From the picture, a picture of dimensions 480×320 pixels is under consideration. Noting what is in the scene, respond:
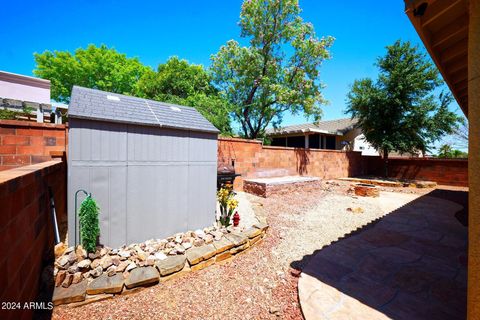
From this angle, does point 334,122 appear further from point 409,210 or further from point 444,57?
point 444,57

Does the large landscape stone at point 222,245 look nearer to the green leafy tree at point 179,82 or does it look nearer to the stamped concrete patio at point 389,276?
the stamped concrete patio at point 389,276

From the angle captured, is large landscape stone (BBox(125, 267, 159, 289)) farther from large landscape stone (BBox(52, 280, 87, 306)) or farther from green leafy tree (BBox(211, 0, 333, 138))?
green leafy tree (BBox(211, 0, 333, 138))

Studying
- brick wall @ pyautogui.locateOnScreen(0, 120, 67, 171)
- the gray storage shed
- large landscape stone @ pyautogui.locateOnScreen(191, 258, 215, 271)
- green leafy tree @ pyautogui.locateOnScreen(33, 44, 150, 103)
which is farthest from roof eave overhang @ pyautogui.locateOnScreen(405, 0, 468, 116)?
green leafy tree @ pyautogui.locateOnScreen(33, 44, 150, 103)

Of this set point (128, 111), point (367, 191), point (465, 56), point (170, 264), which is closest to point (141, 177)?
point (128, 111)

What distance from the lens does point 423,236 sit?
14.4ft

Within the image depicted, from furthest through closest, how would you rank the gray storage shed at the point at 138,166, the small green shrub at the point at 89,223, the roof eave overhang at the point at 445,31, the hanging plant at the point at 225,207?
the hanging plant at the point at 225,207
the gray storage shed at the point at 138,166
the small green shrub at the point at 89,223
the roof eave overhang at the point at 445,31

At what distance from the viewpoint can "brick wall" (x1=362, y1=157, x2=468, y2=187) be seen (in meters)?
12.5

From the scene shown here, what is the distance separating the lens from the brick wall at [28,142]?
11.7ft

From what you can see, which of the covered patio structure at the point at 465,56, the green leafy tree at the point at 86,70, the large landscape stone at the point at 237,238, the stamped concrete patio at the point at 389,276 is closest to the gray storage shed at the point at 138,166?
the large landscape stone at the point at 237,238

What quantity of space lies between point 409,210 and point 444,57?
17.5ft

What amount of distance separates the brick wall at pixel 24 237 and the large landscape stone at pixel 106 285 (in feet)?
1.43

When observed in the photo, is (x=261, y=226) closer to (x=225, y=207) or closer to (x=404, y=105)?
(x=225, y=207)

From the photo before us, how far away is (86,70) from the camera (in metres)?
21.1

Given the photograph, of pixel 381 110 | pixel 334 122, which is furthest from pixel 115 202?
pixel 334 122
